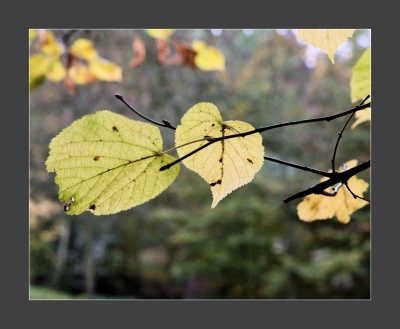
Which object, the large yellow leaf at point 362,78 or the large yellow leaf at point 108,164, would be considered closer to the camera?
the large yellow leaf at point 108,164

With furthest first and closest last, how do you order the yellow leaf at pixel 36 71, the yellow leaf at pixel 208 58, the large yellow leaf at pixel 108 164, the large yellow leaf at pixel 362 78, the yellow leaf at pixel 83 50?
the yellow leaf at pixel 208 58
the yellow leaf at pixel 83 50
the yellow leaf at pixel 36 71
the large yellow leaf at pixel 362 78
the large yellow leaf at pixel 108 164

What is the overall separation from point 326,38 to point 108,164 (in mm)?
178

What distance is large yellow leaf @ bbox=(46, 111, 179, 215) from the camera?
220mm

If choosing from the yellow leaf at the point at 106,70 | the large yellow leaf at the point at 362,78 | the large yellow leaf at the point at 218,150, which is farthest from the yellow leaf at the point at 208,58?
the large yellow leaf at the point at 218,150

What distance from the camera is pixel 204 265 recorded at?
11.8 feet

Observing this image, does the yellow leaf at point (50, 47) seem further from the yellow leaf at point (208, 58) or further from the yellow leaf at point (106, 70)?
the yellow leaf at point (208, 58)

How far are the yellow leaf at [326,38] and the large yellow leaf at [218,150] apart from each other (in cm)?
9

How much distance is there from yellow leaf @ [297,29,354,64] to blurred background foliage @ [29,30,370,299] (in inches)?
113

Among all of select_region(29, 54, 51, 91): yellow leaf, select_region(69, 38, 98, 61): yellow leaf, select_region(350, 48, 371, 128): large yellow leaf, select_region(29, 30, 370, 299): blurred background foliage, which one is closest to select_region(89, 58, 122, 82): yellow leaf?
select_region(69, 38, 98, 61): yellow leaf

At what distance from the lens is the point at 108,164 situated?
225 millimetres

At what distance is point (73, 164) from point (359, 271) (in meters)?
3.19

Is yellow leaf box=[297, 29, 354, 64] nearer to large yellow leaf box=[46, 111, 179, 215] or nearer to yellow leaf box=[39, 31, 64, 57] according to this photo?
large yellow leaf box=[46, 111, 179, 215]

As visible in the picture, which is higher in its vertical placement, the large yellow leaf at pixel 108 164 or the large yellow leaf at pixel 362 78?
the large yellow leaf at pixel 362 78

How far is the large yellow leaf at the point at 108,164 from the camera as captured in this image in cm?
22
